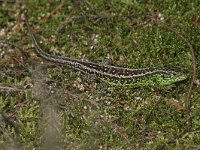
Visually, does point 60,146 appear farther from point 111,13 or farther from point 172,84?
point 111,13

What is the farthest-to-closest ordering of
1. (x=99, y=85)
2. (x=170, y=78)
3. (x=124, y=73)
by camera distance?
(x=99, y=85) < (x=124, y=73) < (x=170, y=78)

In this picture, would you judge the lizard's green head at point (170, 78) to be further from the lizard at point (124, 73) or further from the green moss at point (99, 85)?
the green moss at point (99, 85)

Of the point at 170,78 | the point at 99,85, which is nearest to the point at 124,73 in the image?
the point at 99,85

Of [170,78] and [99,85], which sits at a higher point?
[170,78]

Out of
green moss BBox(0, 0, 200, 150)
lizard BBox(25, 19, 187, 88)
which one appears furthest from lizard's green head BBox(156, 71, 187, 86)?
green moss BBox(0, 0, 200, 150)

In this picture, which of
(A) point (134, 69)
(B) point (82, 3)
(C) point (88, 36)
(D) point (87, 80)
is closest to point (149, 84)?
(A) point (134, 69)

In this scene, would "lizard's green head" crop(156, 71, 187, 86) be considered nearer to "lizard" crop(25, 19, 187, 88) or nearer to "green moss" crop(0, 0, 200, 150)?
"lizard" crop(25, 19, 187, 88)

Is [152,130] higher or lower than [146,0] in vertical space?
lower

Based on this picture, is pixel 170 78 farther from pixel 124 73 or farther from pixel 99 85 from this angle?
pixel 99 85
